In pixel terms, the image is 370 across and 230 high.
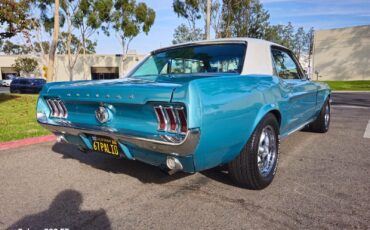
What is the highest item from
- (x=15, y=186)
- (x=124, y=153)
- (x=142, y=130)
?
(x=142, y=130)

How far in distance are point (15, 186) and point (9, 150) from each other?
1833 mm

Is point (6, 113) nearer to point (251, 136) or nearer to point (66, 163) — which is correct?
point (66, 163)

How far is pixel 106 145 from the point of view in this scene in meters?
2.90

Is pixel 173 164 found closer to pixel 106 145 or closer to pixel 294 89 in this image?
pixel 106 145

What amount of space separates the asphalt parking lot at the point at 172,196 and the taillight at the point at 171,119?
2.56 ft

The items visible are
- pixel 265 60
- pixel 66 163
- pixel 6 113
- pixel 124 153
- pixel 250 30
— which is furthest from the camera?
pixel 250 30

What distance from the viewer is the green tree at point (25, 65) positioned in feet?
151

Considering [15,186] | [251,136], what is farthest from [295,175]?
[15,186]

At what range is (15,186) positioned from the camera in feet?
11.1

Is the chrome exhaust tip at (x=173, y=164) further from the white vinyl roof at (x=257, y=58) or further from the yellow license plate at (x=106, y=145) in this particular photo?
the white vinyl roof at (x=257, y=58)

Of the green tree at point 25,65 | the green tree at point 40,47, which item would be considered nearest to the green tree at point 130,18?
the green tree at point 40,47

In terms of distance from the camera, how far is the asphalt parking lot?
2.55 m

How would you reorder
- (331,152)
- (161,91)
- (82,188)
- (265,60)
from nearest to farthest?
1. (161,91)
2. (82,188)
3. (265,60)
4. (331,152)

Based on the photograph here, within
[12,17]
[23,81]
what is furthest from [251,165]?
[23,81]
